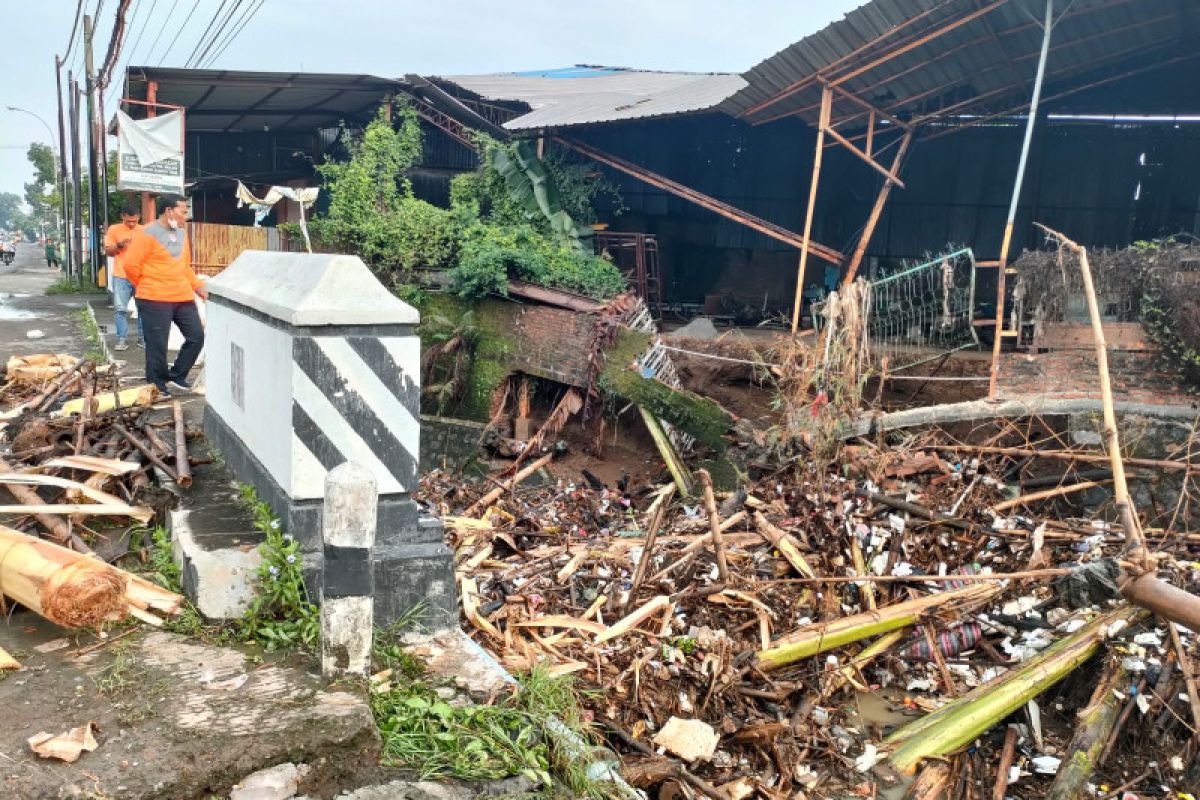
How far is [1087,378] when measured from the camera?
8234 mm

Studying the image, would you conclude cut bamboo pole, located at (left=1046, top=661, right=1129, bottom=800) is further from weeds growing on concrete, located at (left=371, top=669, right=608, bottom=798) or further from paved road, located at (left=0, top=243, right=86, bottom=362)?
paved road, located at (left=0, top=243, right=86, bottom=362)

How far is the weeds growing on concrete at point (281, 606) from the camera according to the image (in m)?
3.17

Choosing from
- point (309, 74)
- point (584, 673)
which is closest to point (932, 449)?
point (584, 673)

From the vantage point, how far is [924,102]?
12.3 meters

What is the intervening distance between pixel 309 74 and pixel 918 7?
38.2ft

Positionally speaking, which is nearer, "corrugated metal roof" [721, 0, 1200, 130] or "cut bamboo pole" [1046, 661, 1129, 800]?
"cut bamboo pole" [1046, 661, 1129, 800]

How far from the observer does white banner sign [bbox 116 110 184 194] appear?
1478 cm

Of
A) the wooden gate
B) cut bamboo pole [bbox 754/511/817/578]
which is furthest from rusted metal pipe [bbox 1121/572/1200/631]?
the wooden gate

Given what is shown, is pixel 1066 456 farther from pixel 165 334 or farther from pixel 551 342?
pixel 165 334

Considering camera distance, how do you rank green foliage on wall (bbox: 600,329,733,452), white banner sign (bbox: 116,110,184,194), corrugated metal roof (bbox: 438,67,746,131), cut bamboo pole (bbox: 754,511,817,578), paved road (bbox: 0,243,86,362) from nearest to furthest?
cut bamboo pole (bbox: 754,511,817,578), green foliage on wall (bbox: 600,329,733,452), paved road (bbox: 0,243,86,362), corrugated metal roof (bbox: 438,67,746,131), white banner sign (bbox: 116,110,184,194)

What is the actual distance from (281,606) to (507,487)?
5.58m

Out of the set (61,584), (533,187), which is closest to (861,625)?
(61,584)

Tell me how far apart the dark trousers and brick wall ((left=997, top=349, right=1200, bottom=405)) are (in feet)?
22.7

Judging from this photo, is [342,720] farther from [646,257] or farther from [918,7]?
[646,257]
